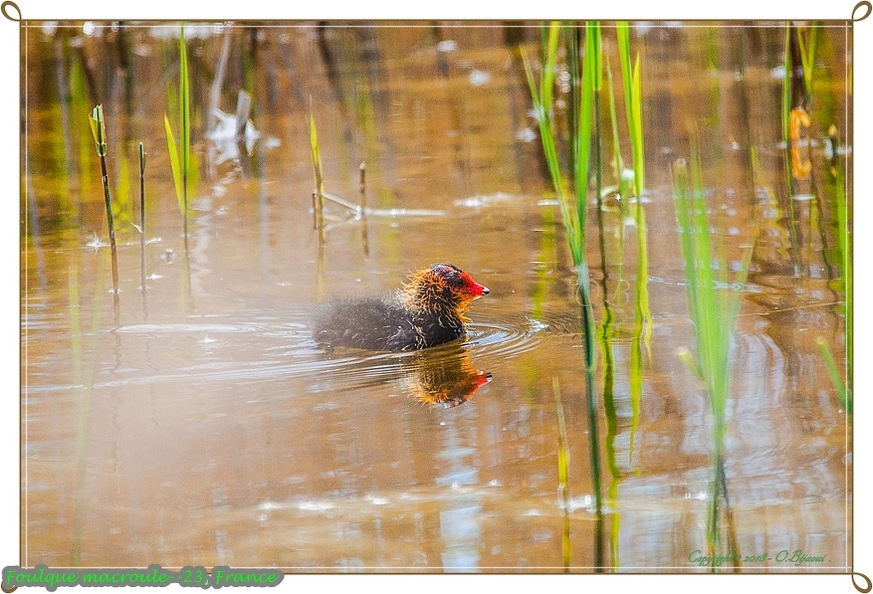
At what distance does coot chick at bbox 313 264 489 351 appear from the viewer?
278 centimetres

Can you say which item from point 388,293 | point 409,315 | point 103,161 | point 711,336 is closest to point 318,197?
point 388,293

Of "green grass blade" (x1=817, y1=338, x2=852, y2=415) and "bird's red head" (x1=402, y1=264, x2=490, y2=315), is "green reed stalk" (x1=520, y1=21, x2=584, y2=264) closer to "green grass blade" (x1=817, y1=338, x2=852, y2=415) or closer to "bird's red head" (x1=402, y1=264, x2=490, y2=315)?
"bird's red head" (x1=402, y1=264, x2=490, y2=315)

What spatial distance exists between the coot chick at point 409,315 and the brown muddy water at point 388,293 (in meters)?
0.06

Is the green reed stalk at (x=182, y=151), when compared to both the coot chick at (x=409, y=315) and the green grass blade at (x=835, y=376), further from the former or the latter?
the green grass blade at (x=835, y=376)

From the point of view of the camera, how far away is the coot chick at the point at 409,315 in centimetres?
278

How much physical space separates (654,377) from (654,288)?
0.36m

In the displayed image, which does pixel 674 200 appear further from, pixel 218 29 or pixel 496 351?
pixel 218 29

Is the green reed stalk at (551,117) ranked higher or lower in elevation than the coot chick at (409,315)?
higher

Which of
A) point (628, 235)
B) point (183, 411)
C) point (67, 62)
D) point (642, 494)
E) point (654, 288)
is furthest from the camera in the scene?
point (628, 235)

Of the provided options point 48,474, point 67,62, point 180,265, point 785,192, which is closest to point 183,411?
point 48,474

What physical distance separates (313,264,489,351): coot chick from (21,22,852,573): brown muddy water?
0.20ft

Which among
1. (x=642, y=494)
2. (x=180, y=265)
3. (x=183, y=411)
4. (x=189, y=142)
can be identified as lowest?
(x=642, y=494)

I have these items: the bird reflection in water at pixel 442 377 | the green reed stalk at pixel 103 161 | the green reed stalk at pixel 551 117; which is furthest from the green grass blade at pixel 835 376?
the green reed stalk at pixel 103 161

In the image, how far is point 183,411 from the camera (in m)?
2.51
